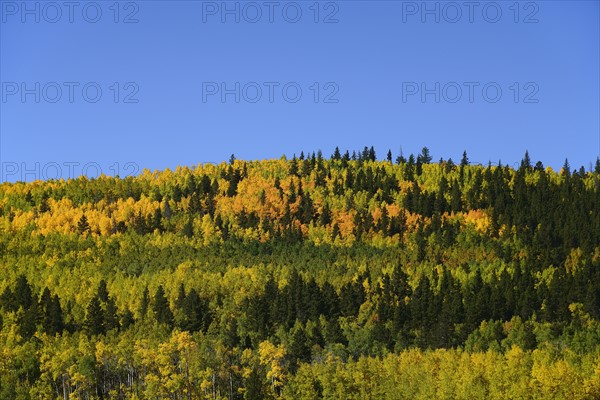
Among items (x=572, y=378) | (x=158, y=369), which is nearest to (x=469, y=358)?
(x=572, y=378)

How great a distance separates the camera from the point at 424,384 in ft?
516

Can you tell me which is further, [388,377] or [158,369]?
[158,369]

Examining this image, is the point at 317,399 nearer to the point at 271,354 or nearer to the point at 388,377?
the point at 388,377

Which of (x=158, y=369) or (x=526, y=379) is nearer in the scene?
(x=526, y=379)

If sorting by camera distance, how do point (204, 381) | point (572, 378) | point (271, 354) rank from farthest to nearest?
1. point (271, 354)
2. point (204, 381)
3. point (572, 378)

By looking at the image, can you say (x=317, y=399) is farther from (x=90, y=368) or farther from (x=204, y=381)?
(x=90, y=368)

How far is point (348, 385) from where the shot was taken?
161 meters

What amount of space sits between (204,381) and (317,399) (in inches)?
790

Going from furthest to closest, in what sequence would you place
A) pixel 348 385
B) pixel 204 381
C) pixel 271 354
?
1. pixel 271 354
2. pixel 204 381
3. pixel 348 385

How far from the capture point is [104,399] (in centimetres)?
17888

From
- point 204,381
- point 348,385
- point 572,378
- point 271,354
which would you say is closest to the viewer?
point 572,378

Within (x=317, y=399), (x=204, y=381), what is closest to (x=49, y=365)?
(x=204, y=381)

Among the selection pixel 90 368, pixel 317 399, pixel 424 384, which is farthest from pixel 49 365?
pixel 424 384

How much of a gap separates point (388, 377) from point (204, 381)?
27.3 meters
